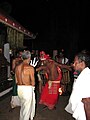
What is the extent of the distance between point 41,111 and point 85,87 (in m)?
5.09

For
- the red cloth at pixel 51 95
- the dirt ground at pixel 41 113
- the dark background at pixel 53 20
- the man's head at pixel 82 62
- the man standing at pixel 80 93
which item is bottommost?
the dirt ground at pixel 41 113

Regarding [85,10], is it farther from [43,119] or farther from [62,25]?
[43,119]

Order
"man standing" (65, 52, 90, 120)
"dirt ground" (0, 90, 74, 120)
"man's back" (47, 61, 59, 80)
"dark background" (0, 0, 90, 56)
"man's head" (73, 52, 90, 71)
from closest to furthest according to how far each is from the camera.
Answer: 1. "man standing" (65, 52, 90, 120)
2. "man's head" (73, 52, 90, 71)
3. "dirt ground" (0, 90, 74, 120)
4. "man's back" (47, 61, 59, 80)
5. "dark background" (0, 0, 90, 56)

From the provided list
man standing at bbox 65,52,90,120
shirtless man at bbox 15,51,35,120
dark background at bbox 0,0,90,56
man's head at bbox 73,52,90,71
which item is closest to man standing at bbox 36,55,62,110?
shirtless man at bbox 15,51,35,120

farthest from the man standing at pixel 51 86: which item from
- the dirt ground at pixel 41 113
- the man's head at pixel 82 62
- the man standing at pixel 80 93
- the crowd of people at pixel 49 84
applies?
the man standing at pixel 80 93

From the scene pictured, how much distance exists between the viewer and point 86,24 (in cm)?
2997

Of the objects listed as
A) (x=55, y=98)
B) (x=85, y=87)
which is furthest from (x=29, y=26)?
(x=85, y=87)

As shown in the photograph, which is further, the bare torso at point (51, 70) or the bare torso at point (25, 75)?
the bare torso at point (51, 70)

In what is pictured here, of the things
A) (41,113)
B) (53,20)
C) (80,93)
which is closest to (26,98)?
(41,113)

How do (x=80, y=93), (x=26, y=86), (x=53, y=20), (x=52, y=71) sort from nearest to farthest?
(x=80, y=93) < (x=26, y=86) < (x=52, y=71) < (x=53, y=20)

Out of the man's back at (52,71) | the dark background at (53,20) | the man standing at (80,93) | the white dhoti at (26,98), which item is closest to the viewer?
the man standing at (80,93)

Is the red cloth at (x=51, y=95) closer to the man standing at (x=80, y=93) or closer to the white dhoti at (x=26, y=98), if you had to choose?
the white dhoti at (x=26, y=98)

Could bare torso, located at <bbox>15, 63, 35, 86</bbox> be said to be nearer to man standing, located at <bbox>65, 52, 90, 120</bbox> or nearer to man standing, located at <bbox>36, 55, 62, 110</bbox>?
man standing, located at <bbox>65, 52, 90, 120</bbox>

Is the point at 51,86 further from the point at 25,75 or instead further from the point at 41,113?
the point at 25,75
